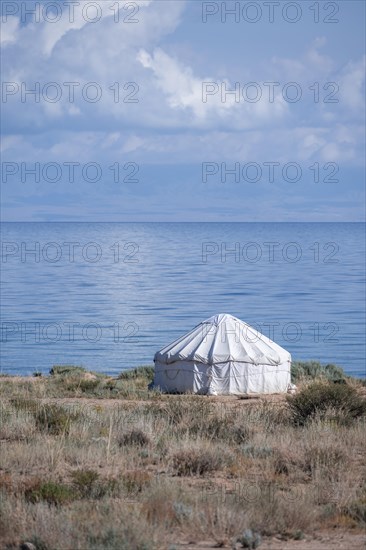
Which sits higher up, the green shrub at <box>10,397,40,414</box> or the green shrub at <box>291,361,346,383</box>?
the green shrub at <box>10,397,40,414</box>

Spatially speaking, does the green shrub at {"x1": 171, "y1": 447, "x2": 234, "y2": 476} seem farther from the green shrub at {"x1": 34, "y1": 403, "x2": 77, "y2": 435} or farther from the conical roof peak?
the conical roof peak

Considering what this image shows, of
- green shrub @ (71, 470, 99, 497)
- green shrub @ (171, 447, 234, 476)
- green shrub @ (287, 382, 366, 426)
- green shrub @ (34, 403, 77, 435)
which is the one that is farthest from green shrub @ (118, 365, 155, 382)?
green shrub @ (71, 470, 99, 497)

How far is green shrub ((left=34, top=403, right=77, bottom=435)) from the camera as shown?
41.0 feet

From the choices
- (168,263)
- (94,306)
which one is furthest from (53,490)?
(168,263)

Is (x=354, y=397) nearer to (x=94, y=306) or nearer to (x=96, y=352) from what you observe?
(x=96, y=352)

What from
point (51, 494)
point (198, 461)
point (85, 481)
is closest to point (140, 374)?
point (198, 461)

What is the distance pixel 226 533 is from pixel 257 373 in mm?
15041

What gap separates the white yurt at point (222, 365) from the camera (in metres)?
22.6

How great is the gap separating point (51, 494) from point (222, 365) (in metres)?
14.0

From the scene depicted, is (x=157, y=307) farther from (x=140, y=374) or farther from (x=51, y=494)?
(x=51, y=494)

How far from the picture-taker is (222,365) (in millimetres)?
22625

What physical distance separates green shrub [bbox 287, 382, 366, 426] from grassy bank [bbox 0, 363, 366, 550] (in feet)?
0.07

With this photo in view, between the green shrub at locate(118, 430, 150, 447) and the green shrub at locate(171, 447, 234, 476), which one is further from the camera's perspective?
the green shrub at locate(118, 430, 150, 447)

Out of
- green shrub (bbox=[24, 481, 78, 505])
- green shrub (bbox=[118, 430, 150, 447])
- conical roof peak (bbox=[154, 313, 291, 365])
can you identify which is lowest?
green shrub (bbox=[24, 481, 78, 505])
